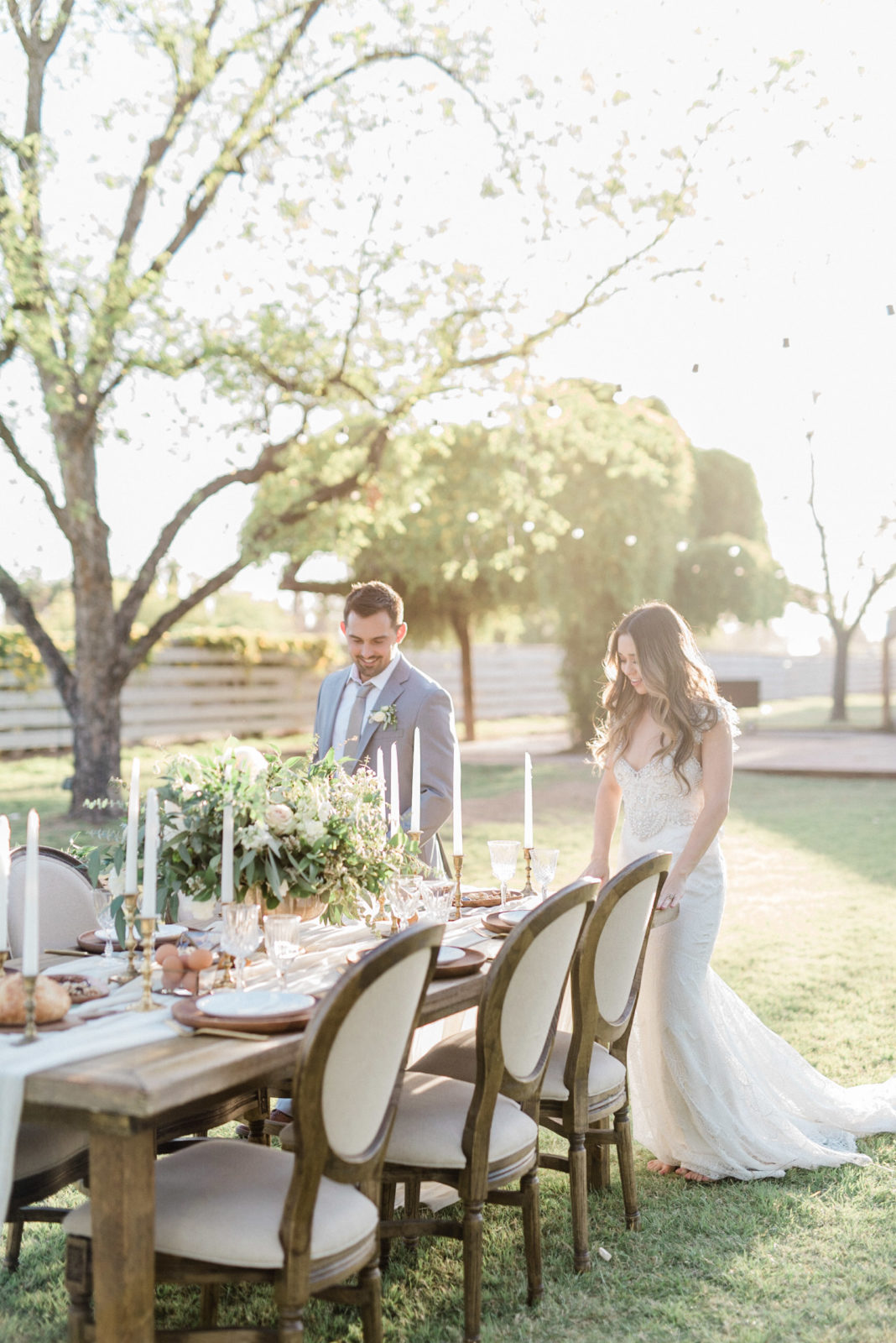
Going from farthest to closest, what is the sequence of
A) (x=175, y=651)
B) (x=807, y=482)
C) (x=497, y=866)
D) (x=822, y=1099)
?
(x=807, y=482) < (x=175, y=651) < (x=822, y=1099) < (x=497, y=866)

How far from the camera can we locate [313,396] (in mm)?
11133

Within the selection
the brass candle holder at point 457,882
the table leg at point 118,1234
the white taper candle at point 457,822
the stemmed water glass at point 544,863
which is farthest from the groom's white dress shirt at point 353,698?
the table leg at point 118,1234

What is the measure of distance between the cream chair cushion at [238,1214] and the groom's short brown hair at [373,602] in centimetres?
199

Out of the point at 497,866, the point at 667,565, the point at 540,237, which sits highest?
the point at 540,237

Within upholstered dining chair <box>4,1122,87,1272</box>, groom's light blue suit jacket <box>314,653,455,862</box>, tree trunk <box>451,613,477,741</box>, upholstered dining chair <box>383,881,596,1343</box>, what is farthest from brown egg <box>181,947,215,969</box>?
tree trunk <box>451,613,477,741</box>

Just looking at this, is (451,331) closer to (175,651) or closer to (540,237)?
(540,237)

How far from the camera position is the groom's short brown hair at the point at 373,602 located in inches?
165

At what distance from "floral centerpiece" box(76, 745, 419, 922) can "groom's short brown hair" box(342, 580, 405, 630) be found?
3.29ft

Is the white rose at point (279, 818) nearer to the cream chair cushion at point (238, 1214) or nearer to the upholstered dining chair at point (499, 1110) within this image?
the upholstered dining chair at point (499, 1110)

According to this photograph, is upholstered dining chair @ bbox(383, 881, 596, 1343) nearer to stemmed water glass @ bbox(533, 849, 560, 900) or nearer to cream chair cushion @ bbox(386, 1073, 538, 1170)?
cream chair cushion @ bbox(386, 1073, 538, 1170)

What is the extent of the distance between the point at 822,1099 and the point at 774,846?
7063 mm

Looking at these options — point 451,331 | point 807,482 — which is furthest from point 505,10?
point 807,482

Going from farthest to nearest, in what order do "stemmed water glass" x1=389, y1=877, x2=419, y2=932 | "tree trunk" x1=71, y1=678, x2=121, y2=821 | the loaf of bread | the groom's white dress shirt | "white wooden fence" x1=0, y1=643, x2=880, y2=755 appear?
"white wooden fence" x1=0, y1=643, x2=880, y2=755 < "tree trunk" x1=71, y1=678, x2=121, y2=821 < the groom's white dress shirt < "stemmed water glass" x1=389, y1=877, x2=419, y2=932 < the loaf of bread

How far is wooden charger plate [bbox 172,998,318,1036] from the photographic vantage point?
246cm
